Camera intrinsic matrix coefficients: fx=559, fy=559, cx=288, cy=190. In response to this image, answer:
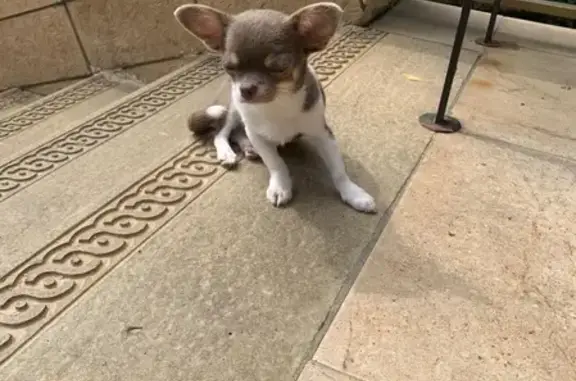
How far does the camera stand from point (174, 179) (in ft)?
4.74

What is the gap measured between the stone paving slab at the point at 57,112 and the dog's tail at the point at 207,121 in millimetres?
470

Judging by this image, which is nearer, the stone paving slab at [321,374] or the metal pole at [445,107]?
the stone paving slab at [321,374]

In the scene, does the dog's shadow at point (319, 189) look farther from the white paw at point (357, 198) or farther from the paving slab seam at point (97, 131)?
the paving slab seam at point (97, 131)

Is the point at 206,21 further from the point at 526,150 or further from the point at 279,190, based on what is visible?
the point at 526,150

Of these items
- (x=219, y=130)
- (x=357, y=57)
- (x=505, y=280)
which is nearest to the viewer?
(x=505, y=280)

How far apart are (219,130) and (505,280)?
89 centimetres

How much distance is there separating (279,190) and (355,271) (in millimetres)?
309

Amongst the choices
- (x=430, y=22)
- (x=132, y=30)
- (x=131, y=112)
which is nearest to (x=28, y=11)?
(x=132, y=30)

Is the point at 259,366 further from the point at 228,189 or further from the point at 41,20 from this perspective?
the point at 41,20

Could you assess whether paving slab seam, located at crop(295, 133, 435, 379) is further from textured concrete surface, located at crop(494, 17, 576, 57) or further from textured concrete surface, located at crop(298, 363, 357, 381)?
textured concrete surface, located at crop(494, 17, 576, 57)

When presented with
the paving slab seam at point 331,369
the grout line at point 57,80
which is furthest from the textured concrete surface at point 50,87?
the paving slab seam at point 331,369

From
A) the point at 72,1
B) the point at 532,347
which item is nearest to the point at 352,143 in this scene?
the point at 532,347

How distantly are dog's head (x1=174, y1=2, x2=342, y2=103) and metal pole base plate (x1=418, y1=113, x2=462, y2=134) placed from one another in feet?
1.76

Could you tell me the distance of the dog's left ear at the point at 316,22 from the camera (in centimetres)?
118
